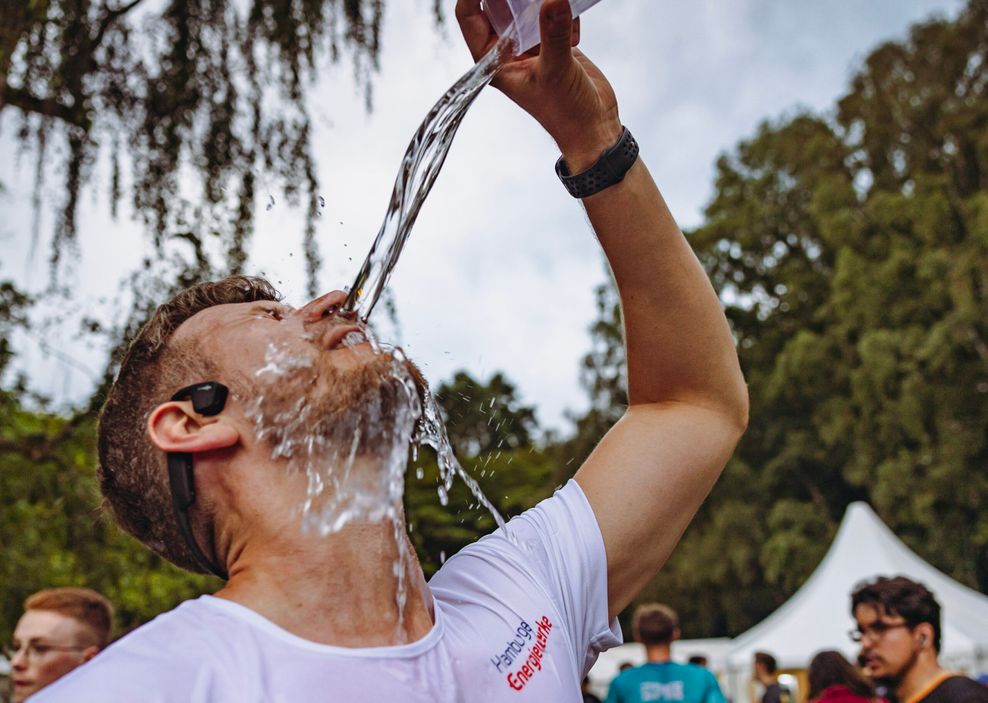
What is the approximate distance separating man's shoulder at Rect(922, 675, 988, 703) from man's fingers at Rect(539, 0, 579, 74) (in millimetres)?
3106

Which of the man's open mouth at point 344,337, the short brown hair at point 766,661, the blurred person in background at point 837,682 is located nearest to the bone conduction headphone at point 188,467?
the man's open mouth at point 344,337

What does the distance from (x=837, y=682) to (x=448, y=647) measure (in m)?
4.36

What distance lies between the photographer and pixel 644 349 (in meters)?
1.83

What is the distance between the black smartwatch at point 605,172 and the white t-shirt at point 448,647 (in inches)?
20.6

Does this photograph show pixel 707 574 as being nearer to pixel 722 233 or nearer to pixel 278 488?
pixel 722 233

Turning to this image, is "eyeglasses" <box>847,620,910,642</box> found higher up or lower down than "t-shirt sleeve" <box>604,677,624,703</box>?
higher up

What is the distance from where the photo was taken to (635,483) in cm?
173

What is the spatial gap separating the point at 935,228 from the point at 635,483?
2142 centimetres

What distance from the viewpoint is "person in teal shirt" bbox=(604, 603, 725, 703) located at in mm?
6012

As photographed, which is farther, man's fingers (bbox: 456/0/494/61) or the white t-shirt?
man's fingers (bbox: 456/0/494/61)

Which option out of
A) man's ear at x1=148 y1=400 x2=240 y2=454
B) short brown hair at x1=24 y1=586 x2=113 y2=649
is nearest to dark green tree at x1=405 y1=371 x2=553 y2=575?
man's ear at x1=148 y1=400 x2=240 y2=454

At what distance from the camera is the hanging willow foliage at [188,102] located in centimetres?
509

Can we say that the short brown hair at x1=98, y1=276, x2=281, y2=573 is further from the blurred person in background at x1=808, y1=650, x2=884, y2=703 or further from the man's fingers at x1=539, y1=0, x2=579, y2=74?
the blurred person in background at x1=808, y1=650, x2=884, y2=703

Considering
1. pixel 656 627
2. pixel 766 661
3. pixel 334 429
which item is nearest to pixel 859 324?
pixel 766 661
